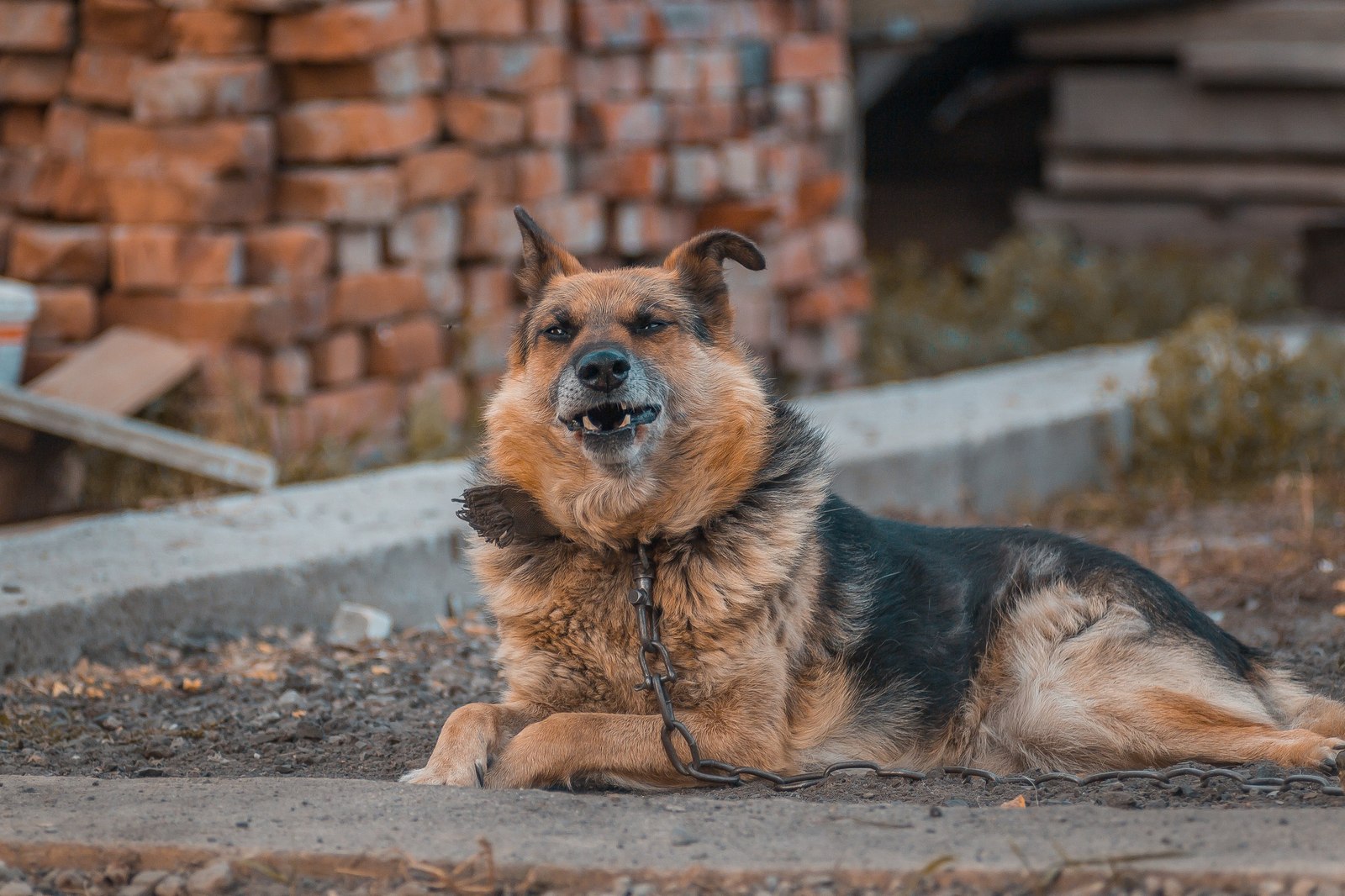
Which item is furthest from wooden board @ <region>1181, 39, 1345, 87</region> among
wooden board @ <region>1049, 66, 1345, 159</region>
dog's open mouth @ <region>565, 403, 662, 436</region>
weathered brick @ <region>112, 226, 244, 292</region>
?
dog's open mouth @ <region>565, 403, 662, 436</region>

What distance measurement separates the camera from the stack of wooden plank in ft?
35.3

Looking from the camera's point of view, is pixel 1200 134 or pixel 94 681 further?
pixel 1200 134

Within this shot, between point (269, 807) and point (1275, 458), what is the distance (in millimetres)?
5973

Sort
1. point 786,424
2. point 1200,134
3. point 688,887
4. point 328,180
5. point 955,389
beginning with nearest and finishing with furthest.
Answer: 1. point 688,887
2. point 786,424
3. point 328,180
4. point 955,389
5. point 1200,134

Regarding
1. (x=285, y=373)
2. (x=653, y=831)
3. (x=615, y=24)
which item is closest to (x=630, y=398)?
(x=653, y=831)

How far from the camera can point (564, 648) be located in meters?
3.85

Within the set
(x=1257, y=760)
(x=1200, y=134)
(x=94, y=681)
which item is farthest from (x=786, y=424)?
(x=1200, y=134)

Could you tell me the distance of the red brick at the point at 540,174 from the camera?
7.82m

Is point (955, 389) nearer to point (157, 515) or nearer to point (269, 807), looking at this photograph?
point (157, 515)

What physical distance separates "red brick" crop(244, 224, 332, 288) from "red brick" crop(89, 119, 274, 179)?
0.30 m

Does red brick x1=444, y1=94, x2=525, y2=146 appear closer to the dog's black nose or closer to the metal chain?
the dog's black nose

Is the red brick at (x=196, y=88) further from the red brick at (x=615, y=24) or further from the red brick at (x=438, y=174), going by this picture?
the red brick at (x=615, y=24)

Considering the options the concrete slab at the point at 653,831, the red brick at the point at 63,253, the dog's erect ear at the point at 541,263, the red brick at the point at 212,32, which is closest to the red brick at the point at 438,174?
the red brick at the point at 212,32

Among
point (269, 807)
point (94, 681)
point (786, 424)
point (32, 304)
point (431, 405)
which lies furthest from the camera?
point (431, 405)
